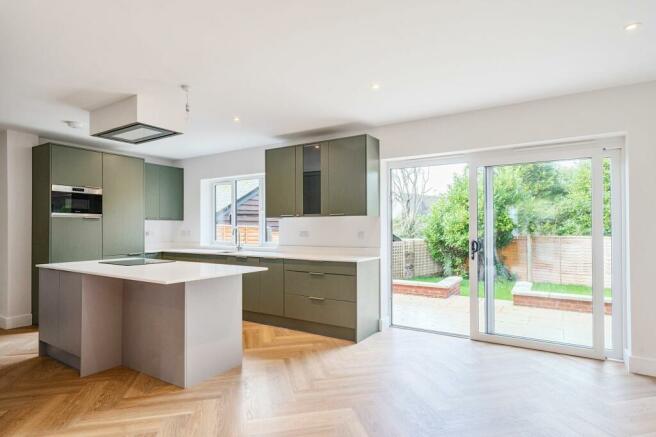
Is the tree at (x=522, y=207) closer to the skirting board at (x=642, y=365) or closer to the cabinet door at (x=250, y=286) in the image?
the skirting board at (x=642, y=365)

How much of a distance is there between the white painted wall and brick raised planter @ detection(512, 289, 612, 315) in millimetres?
337

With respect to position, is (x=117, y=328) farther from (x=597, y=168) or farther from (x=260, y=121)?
(x=597, y=168)

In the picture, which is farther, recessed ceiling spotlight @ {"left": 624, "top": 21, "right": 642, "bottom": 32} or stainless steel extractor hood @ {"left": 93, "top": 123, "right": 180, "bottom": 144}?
stainless steel extractor hood @ {"left": 93, "top": 123, "right": 180, "bottom": 144}

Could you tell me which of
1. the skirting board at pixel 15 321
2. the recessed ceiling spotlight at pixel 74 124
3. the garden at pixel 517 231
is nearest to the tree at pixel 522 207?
the garden at pixel 517 231

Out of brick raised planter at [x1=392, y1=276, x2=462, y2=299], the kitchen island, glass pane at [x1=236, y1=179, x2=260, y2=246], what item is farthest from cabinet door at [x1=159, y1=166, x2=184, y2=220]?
brick raised planter at [x1=392, y1=276, x2=462, y2=299]

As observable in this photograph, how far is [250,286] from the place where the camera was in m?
4.65

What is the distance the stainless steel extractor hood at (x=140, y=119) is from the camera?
3139mm

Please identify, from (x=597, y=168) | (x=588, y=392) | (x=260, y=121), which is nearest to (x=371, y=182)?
(x=260, y=121)

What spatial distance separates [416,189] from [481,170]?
790 mm

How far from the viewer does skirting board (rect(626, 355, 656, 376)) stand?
115 inches

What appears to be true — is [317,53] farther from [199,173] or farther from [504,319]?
[199,173]

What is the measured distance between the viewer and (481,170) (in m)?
3.87

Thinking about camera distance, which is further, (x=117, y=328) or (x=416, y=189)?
(x=416, y=189)

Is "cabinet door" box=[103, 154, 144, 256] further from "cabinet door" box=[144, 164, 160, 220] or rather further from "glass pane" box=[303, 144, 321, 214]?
"glass pane" box=[303, 144, 321, 214]
